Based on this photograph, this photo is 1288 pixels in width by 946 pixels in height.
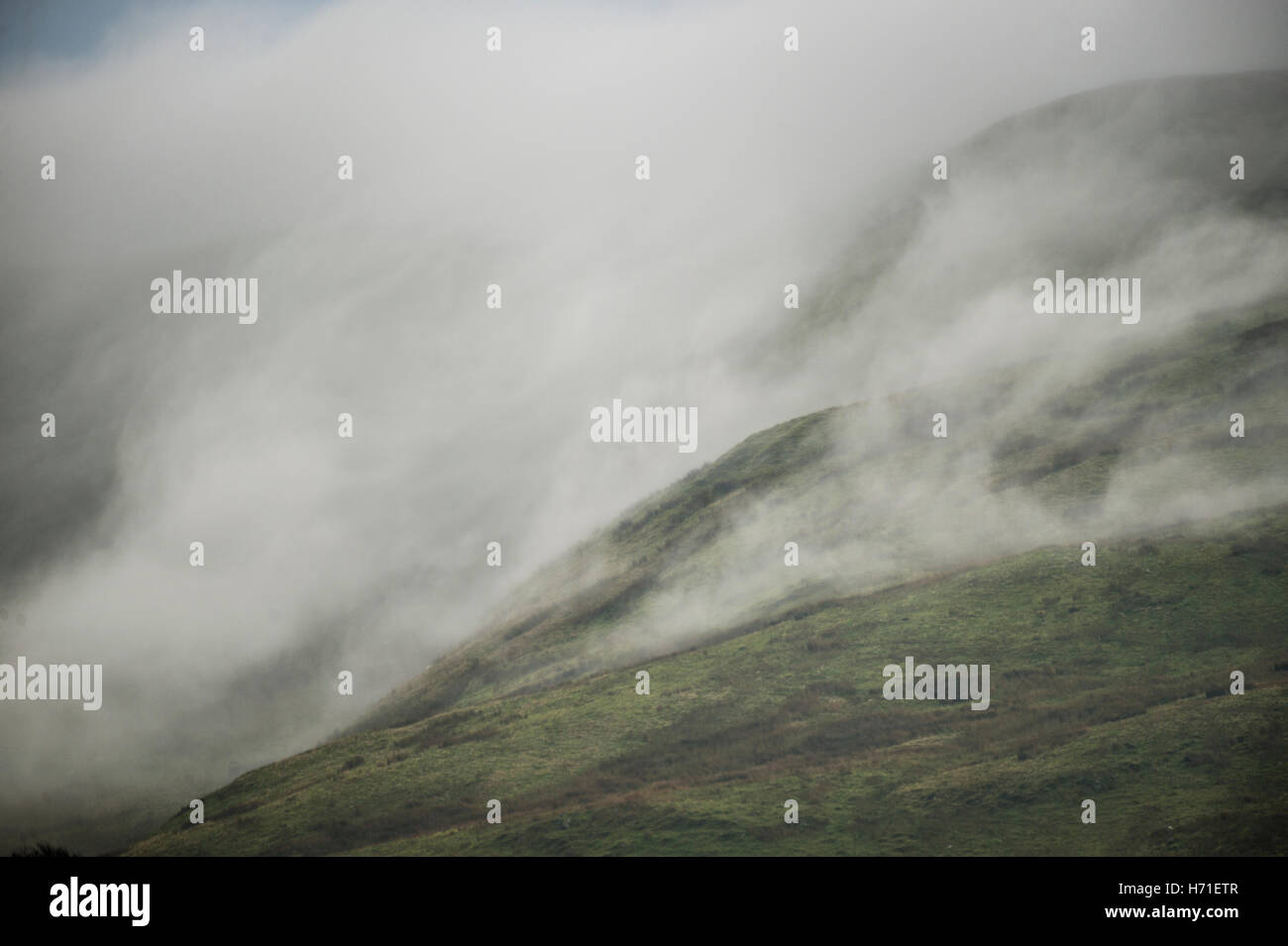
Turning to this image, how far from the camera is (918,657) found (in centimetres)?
6738

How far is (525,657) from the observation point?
8919 cm

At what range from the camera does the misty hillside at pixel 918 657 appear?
50.8m

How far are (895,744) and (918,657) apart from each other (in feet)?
30.8

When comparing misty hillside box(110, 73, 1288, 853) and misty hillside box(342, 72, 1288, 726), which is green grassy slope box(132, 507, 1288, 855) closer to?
misty hillside box(110, 73, 1288, 853)

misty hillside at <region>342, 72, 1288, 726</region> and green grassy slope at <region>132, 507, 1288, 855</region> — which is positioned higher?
misty hillside at <region>342, 72, 1288, 726</region>

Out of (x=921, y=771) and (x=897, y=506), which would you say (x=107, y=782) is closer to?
(x=897, y=506)

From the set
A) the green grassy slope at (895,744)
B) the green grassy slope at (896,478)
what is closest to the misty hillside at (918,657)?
the green grassy slope at (895,744)

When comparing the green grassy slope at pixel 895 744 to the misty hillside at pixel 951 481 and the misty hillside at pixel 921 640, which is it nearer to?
the misty hillside at pixel 921 640

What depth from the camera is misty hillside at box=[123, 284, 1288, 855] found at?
Result: 50844 millimetres

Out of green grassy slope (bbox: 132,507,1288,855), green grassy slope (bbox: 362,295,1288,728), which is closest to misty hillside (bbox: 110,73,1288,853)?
green grassy slope (bbox: 132,507,1288,855)

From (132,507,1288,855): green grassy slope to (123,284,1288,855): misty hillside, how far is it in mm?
198
